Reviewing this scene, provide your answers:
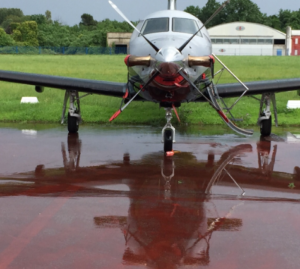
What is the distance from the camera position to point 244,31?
321 feet

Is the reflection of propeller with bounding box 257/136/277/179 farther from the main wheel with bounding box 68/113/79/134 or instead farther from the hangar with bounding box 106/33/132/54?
the hangar with bounding box 106/33/132/54

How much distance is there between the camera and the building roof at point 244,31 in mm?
97188

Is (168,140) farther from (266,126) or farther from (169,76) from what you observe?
(266,126)

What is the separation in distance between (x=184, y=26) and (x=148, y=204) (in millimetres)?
4865

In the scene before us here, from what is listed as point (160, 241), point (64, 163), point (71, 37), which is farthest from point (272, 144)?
point (71, 37)

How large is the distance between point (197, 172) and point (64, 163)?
102 inches

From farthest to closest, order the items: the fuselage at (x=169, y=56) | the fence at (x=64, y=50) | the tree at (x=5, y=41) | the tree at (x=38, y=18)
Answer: the tree at (x=38, y=18) → the tree at (x=5, y=41) → the fence at (x=64, y=50) → the fuselage at (x=169, y=56)

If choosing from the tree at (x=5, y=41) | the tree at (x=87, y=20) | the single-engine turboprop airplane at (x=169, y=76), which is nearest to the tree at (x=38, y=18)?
the tree at (x=5, y=41)

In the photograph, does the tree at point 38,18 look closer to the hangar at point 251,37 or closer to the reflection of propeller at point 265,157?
the hangar at point 251,37

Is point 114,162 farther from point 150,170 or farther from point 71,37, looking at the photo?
Answer: point 71,37

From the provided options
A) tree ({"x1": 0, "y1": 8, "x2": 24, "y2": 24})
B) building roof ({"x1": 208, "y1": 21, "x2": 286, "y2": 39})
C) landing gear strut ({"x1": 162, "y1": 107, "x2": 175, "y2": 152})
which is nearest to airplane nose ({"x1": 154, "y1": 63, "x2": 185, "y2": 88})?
landing gear strut ({"x1": 162, "y1": 107, "x2": 175, "y2": 152})

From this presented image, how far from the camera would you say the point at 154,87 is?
865 centimetres

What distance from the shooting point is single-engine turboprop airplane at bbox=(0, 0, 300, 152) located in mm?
8070

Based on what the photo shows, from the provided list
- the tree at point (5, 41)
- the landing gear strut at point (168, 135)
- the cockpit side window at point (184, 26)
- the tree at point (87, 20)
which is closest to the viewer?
the landing gear strut at point (168, 135)
